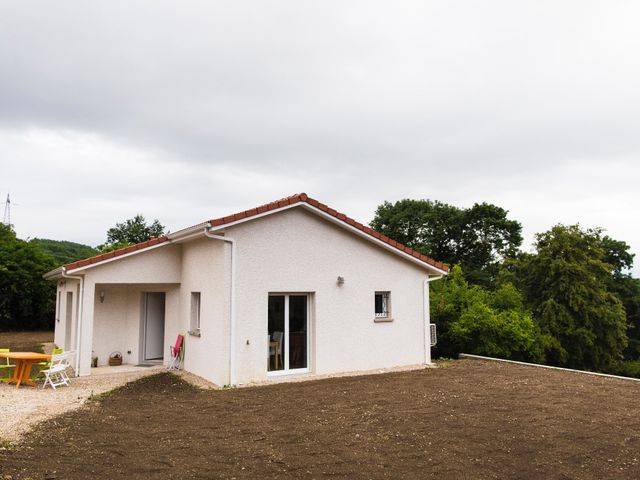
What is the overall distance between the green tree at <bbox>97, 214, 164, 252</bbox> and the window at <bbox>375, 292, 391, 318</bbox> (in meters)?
44.6

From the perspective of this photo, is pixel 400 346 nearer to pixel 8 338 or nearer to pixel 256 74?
pixel 256 74

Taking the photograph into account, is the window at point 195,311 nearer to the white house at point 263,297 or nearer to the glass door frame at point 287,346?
the white house at point 263,297

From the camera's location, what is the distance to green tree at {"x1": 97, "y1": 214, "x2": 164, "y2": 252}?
2131 inches

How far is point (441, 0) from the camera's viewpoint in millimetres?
12211

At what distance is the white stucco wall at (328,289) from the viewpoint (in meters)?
→ 11.6

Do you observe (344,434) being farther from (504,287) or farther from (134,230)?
(134,230)

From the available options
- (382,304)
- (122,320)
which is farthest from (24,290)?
(382,304)

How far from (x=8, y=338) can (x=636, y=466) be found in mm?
28634

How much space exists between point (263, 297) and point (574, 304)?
22175 mm

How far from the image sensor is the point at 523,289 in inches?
1180

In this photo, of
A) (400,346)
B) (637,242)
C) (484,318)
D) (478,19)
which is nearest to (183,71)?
(478,19)

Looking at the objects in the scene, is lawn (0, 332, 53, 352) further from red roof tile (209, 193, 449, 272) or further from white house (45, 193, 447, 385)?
red roof tile (209, 193, 449, 272)

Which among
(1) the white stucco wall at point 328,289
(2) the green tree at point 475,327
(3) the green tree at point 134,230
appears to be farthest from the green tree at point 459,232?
(1) the white stucco wall at point 328,289

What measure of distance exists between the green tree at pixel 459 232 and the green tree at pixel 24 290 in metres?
31.7
